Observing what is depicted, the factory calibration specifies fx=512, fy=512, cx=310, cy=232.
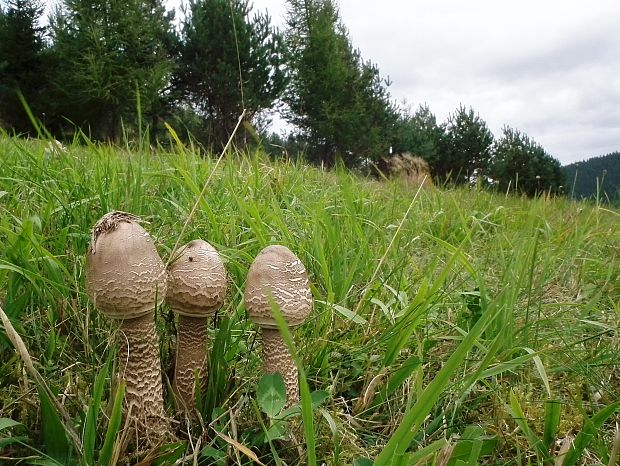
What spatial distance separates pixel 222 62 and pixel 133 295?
2665 cm

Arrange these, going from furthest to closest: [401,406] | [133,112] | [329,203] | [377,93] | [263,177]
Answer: [377,93] < [133,112] < [329,203] < [263,177] < [401,406]

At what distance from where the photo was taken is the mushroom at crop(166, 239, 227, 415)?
4.12 feet

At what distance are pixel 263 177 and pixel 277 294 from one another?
5.95 feet

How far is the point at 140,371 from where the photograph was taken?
4.05 feet

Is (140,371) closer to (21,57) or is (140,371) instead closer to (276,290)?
(276,290)

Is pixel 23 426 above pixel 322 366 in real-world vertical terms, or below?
below

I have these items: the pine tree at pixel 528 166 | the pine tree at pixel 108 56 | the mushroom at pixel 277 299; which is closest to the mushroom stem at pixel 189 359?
the mushroom at pixel 277 299

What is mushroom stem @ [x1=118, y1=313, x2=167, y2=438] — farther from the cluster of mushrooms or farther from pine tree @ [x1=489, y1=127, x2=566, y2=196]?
pine tree @ [x1=489, y1=127, x2=566, y2=196]

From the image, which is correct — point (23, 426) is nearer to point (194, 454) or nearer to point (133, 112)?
point (194, 454)

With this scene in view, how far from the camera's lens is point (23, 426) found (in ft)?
4.01

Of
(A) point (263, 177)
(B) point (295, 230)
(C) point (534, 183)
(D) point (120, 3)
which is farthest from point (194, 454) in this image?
(C) point (534, 183)

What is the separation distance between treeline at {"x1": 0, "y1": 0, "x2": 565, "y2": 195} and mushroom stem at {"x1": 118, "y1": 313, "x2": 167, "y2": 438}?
630 inches

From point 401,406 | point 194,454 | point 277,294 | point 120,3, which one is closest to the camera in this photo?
point 194,454

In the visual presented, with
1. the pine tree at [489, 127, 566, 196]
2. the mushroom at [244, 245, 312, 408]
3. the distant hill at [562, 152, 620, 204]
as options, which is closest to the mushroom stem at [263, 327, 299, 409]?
the mushroom at [244, 245, 312, 408]
